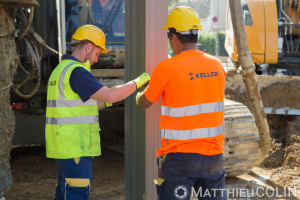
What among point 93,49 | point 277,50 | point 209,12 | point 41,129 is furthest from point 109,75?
point 209,12

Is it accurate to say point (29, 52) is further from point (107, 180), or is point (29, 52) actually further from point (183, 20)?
point (183, 20)

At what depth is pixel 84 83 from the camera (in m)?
3.21

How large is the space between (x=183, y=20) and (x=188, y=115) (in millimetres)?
696

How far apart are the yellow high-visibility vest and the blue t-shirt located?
7 centimetres

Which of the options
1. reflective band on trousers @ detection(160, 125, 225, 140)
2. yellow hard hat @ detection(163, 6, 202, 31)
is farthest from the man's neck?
reflective band on trousers @ detection(160, 125, 225, 140)

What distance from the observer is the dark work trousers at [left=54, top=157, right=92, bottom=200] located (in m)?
3.35

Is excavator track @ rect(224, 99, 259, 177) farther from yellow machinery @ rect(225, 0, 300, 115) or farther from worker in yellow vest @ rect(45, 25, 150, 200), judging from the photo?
worker in yellow vest @ rect(45, 25, 150, 200)

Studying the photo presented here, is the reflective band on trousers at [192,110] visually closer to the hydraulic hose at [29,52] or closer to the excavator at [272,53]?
the hydraulic hose at [29,52]

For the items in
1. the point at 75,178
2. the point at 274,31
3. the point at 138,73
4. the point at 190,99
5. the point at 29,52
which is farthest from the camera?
the point at 274,31

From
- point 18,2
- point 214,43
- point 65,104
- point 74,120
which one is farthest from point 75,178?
point 214,43

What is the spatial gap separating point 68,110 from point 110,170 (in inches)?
122

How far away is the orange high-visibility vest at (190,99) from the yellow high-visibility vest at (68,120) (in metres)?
0.59

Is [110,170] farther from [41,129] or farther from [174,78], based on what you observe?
[174,78]

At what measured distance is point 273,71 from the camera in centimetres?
918
